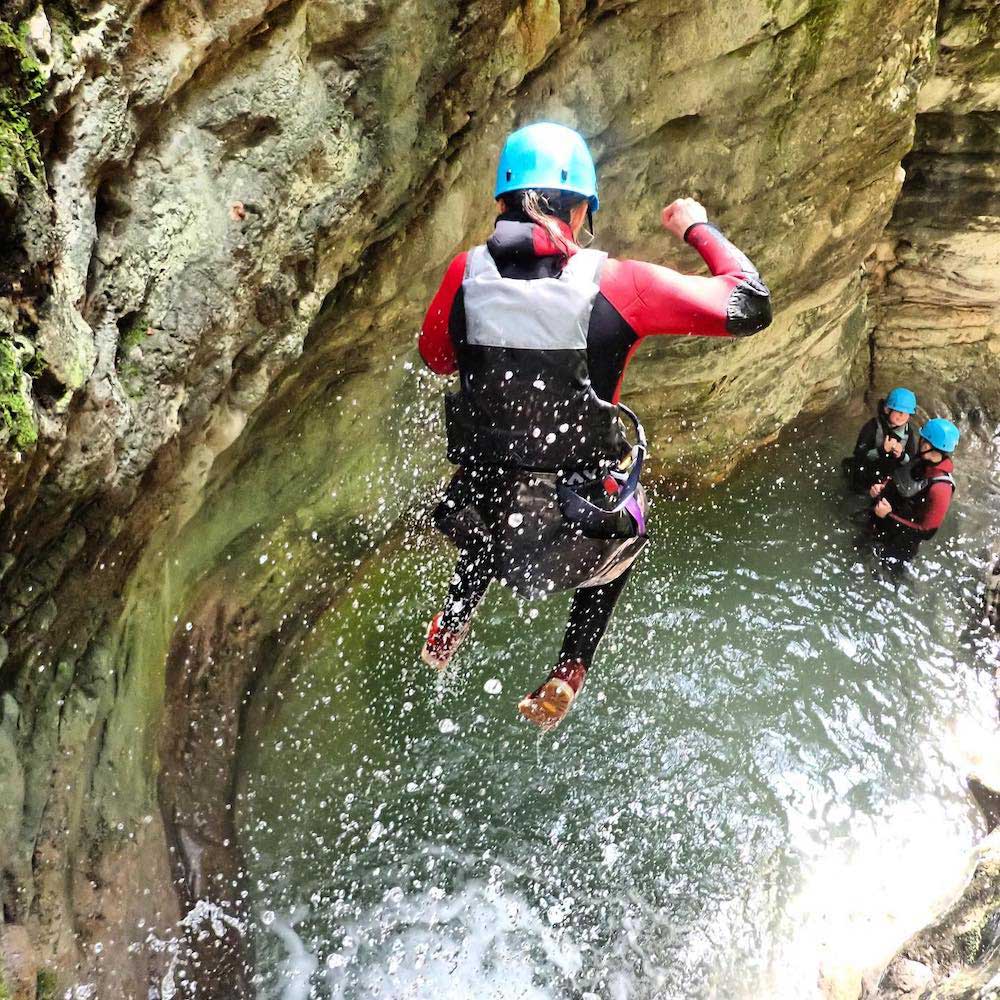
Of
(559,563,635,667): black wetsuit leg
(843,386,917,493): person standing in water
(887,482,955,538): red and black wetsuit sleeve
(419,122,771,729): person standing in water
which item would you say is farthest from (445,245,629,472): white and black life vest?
(843,386,917,493): person standing in water

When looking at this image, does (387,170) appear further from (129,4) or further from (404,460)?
(404,460)

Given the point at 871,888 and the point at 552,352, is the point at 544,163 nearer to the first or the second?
the point at 552,352

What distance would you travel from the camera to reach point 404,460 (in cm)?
439

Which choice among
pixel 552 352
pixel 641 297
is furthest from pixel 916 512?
pixel 552 352

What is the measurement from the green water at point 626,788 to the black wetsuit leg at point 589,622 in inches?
45.9

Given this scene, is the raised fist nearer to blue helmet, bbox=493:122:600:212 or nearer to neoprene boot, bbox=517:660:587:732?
blue helmet, bbox=493:122:600:212

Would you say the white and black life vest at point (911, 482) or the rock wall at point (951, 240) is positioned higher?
the rock wall at point (951, 240)

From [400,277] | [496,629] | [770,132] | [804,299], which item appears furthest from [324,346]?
[804,299]

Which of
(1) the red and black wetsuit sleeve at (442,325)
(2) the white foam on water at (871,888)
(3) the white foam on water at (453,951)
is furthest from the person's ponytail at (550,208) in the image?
(2) the white foam on water at (871,888)

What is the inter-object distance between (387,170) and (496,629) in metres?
2.38

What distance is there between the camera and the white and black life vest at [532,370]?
2.34m

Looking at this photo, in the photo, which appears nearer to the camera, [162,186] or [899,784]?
[162,186]

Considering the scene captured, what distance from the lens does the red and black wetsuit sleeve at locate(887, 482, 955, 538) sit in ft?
16.6

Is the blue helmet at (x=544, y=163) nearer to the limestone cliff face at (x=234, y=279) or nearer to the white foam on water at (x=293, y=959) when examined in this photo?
the limestone cliff face at (x=234, y=279)
